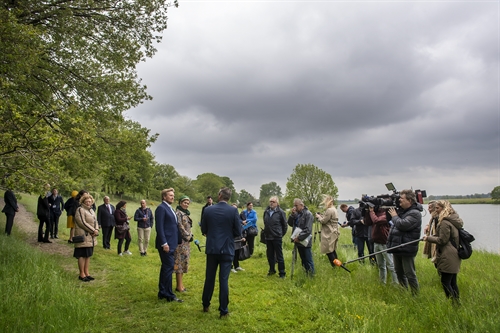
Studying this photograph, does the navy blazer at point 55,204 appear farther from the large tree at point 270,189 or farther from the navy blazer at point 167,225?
the large tree at point 270,189

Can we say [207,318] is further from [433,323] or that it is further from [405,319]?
[433,323]

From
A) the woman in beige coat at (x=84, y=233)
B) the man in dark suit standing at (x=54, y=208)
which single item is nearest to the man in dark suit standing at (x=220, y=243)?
the woman in beige coat at (x=84, y=233)

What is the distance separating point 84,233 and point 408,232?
6.58 meters

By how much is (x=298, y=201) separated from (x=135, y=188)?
45.4 metres

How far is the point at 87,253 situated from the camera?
20.9 feet

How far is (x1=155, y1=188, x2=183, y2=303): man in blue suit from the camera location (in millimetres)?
5234

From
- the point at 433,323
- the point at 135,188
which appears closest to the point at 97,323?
the point at 433,323

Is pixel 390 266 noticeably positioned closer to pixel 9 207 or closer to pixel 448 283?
pixel 448 283

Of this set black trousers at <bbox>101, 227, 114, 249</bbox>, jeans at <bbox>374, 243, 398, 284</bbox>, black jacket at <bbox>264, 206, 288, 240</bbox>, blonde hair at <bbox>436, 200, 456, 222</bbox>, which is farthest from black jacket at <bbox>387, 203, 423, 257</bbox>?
black trousers at <bbox>101, 227, 114, 249</bbox>

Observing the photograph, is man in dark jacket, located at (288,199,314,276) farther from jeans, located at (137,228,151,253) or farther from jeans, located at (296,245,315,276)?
jeans, located at (137,228,151,253)

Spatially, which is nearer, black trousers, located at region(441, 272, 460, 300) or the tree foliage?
black trousers, located at region(441, 272, 460, 300)

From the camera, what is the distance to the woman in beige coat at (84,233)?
633 centimetres

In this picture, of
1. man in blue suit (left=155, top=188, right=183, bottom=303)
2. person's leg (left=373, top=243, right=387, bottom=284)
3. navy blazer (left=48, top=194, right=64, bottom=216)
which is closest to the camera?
man in blue suit (left=155, top=188, right=183, bottom=303)

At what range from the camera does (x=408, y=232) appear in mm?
5449
